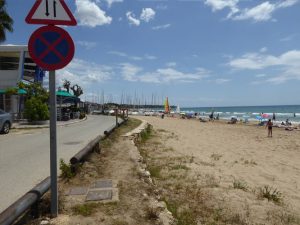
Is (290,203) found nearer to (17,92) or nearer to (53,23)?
(53,23)

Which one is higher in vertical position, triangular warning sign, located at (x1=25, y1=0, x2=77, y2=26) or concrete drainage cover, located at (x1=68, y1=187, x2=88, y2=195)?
triangular warning sign, located at (x1=25, y1=0, x2=77, y2=26)

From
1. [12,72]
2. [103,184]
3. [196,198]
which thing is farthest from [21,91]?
[196,198]

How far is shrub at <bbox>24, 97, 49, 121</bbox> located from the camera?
26.2 m

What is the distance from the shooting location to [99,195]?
5176mm

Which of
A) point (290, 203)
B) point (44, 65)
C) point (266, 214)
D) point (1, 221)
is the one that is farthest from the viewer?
point (290, 203)

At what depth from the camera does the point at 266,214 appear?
5.05m

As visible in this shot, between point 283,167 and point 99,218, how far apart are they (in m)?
8.41

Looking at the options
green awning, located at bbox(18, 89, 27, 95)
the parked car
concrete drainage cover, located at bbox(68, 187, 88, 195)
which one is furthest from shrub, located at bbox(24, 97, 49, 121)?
concrete drainage cover, located at bbox(68, 187, 88, 195)

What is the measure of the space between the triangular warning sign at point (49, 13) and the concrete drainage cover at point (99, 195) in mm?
2599

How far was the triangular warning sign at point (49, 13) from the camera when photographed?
394cm

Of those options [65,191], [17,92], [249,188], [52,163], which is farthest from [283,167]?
[17,92]

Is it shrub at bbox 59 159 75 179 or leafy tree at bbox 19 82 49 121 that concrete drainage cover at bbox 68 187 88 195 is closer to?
shrub at bbox 59 159 75 179

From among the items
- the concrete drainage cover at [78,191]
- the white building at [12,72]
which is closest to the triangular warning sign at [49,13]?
the concrete drainage cover at [78,191]

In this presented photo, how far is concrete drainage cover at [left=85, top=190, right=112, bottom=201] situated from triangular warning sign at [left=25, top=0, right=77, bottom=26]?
2.60m
